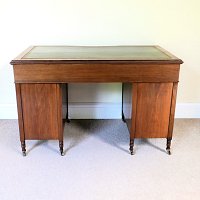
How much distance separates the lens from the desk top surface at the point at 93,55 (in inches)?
71.1

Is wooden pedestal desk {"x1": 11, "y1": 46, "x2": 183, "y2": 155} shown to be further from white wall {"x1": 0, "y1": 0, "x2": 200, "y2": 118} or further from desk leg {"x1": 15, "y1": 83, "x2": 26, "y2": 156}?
white wall {"x1": 0, "y1": 0, "x2": 200, "y2": 118}

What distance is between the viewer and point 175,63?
1.81 metres

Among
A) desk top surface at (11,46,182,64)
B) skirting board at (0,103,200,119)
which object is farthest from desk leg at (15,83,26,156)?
skirting board at (0,103,200,119)

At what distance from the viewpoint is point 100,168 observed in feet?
6.15

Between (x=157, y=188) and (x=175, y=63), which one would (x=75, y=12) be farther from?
(x=157, y=188)

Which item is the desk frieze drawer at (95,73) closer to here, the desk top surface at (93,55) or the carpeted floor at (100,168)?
the desk top surface at (93,55)

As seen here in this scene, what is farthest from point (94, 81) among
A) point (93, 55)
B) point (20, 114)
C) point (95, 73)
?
point (20, 114)

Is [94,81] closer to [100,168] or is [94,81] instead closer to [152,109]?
[152,109]

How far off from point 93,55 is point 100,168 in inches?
32.5

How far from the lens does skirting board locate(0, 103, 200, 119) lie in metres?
2.63

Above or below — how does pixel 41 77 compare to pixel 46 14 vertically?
below

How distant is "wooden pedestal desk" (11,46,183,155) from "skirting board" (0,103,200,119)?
665 mm

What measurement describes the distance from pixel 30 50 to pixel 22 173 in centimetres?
96

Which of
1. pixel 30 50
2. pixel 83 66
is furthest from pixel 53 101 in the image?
pixel 30 50
